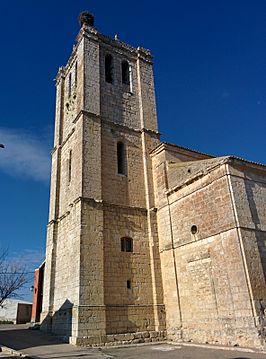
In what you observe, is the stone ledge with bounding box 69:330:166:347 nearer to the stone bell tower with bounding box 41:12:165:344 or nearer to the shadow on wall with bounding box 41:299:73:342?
the stone bell tower with bounding box 41:12:165:344

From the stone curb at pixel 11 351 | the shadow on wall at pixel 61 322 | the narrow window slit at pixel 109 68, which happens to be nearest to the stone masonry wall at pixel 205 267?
the shadow on wall at pixel 61 322

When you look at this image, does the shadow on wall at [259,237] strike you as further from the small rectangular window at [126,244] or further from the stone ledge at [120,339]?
the small rectangular window at [126,244]

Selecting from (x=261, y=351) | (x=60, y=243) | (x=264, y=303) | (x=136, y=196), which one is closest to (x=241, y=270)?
(x=264, y=303)

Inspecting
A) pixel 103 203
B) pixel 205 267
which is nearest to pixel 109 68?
pixel 103 203

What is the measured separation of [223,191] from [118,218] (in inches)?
196

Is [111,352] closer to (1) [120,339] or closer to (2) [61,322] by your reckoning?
(1) [120,339]

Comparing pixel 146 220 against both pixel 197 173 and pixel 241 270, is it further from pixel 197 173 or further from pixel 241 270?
pixel 241 270

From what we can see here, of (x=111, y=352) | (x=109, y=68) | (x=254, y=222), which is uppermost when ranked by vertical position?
(x=109, y=68)

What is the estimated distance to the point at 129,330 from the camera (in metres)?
12.8

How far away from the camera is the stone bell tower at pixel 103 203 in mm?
12688

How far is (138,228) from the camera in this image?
1488cm

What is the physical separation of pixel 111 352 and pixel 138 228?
5.54m

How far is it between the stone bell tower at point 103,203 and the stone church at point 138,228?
0.16 feet

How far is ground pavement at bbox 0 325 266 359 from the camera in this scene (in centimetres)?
897
